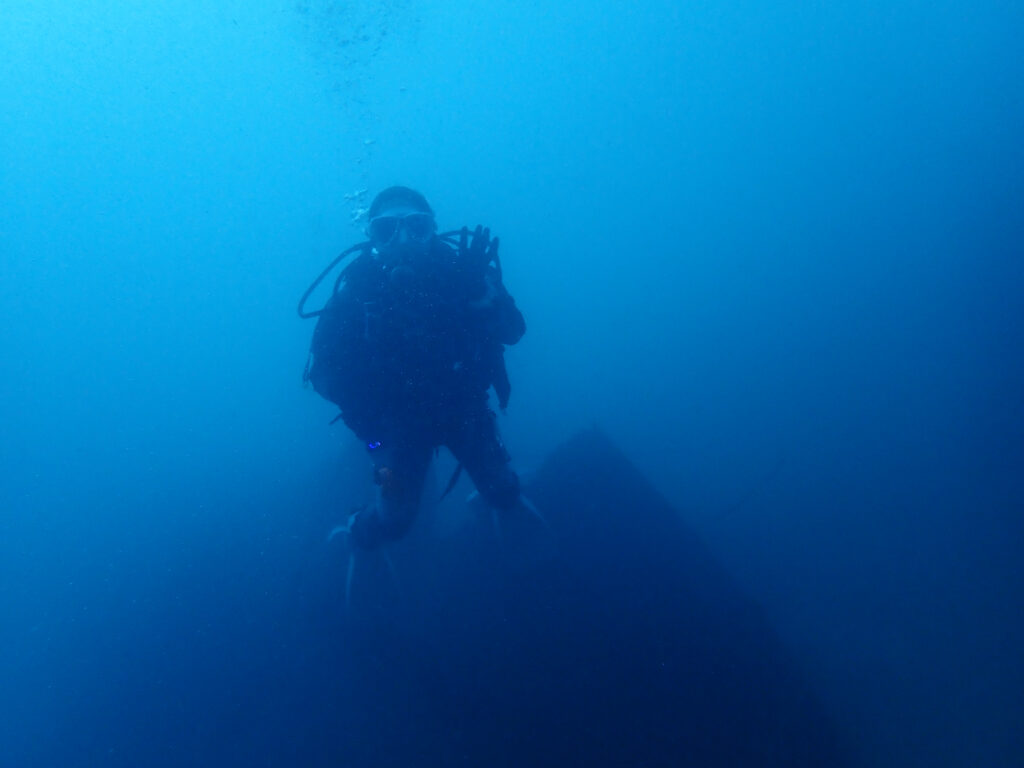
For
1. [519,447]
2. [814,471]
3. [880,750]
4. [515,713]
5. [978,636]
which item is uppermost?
[519,447]

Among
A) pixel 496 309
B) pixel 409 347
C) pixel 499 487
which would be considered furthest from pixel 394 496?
pixel 496 309

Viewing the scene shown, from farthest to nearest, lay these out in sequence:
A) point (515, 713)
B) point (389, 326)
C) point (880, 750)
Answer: point (880, 750), point (515, 713), point (389, 326)

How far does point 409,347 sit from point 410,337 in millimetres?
54

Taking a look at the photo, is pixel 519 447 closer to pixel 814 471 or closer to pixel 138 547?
pixel 814 471

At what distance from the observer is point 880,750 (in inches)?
172

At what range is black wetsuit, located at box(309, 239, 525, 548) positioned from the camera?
110 inches

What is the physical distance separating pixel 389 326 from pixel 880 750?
5.04 metres

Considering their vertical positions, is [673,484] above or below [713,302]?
below

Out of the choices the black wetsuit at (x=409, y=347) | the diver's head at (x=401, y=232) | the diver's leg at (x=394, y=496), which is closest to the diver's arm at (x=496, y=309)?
the black wetsuit at (x=409, y=347)

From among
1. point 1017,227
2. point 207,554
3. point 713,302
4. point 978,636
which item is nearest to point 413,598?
point 207,554

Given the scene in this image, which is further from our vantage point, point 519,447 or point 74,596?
point 519,447

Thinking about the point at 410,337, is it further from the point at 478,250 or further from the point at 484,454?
the point at 484,454

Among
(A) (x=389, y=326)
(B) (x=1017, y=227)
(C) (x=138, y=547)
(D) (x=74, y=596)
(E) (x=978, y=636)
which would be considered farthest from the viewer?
(B) (x=1017, y=227)

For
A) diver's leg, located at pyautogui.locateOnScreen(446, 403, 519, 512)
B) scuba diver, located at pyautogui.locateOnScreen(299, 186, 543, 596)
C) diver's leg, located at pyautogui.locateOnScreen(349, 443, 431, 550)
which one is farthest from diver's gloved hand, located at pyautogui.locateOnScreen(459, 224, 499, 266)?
diver's leg, located at pyautogui.locateOnScreen(349, 443, 431, 550)
